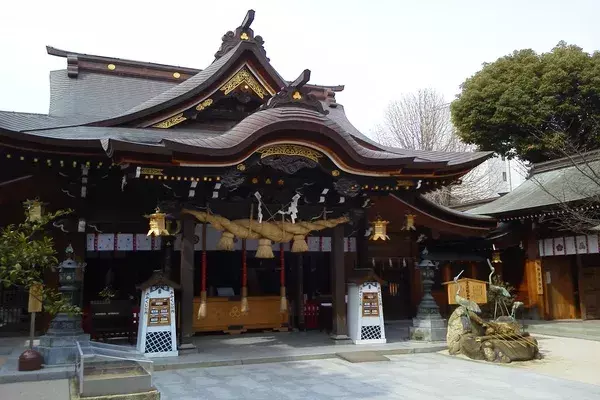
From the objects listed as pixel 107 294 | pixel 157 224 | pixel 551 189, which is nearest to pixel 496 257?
pixel 551 189

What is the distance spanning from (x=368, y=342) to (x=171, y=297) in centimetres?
458

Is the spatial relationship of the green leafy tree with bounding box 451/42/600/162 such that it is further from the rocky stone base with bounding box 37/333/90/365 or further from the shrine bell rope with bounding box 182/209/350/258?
the rocky stone base with bounding box 37/333/90/365

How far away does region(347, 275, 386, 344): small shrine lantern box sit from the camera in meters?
11.7

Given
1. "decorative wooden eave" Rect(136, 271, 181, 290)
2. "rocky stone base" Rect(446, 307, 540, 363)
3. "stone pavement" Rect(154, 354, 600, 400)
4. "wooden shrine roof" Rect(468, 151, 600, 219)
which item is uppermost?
"wooden shrine roof" Rect(468, 151, 600, 219)

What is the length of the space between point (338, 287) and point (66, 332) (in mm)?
5805

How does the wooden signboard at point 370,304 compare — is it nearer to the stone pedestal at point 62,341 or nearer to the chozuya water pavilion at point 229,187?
the chozuya water pavilion at point 229,187

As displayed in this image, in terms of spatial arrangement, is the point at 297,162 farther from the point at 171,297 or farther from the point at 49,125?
the point at 49,125

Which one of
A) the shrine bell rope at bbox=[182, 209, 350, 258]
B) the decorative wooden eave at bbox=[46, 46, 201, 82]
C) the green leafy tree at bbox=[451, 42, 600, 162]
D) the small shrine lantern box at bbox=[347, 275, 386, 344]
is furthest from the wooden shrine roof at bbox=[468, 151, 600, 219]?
the decorative wooden eave at bbox=[46, 46, 201, 82]

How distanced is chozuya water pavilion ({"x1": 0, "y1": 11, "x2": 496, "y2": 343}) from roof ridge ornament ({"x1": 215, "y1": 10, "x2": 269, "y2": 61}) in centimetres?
4

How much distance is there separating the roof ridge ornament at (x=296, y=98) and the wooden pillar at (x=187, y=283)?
3.08 meters

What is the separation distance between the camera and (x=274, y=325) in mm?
14109

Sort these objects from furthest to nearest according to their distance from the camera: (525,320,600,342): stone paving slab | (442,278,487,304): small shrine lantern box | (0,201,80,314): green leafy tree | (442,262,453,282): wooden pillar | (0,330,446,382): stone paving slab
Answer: (442,262,453,282): wooden pillar
(525,320,600,342): stone paving slab
(442,278,487,304): small shrine lantern box
(0,330,446,382): stone paving slab
(0,201,80,314): green leafy tree

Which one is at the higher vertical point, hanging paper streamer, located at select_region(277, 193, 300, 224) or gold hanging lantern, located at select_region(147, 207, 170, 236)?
hanging paper streamer, located at select_region(277, 193, 300, 224)

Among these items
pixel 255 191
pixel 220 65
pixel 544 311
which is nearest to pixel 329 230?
pixel 255 191
